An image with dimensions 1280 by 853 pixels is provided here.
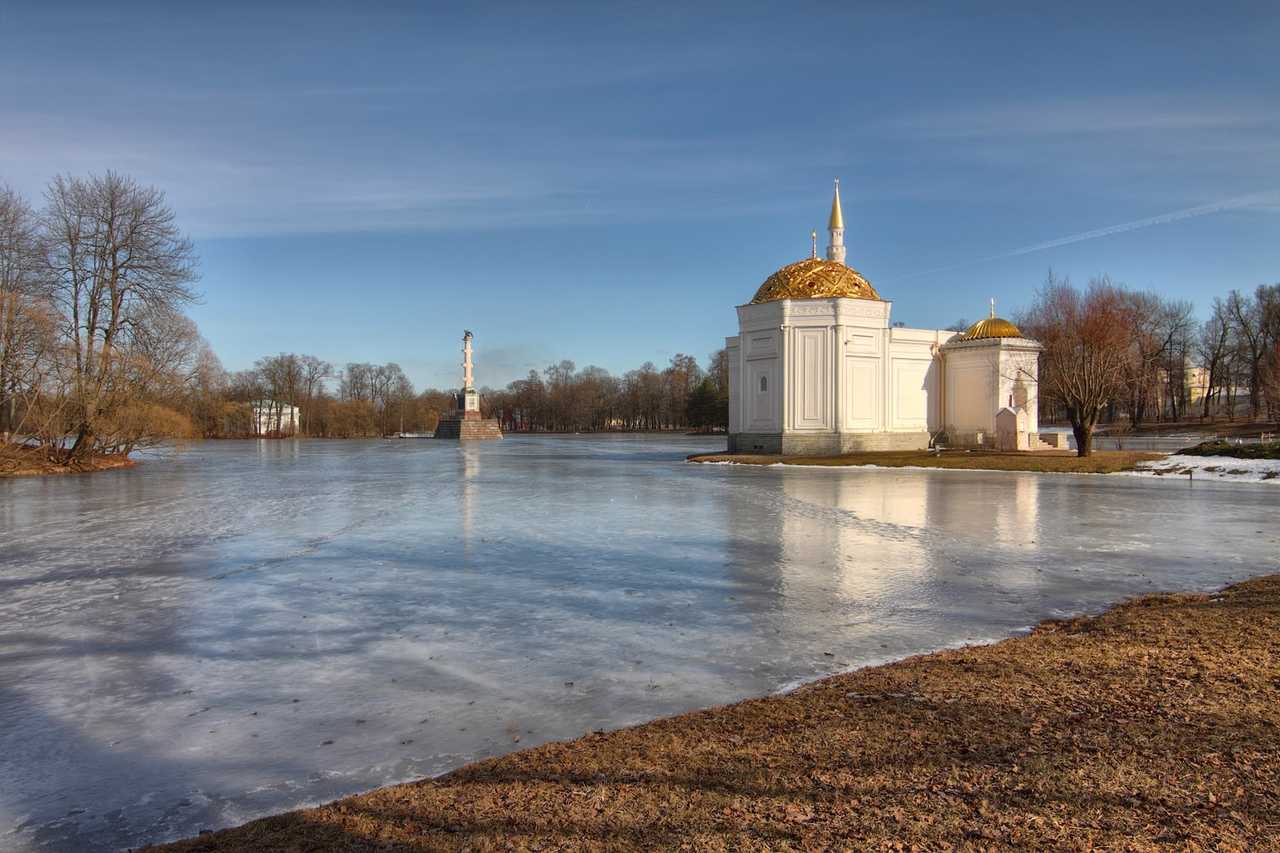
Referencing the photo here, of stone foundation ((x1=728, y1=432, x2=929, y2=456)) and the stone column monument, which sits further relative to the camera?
the stone column monument

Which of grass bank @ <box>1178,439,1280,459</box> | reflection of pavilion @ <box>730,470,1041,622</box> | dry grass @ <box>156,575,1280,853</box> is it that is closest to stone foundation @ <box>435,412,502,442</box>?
grass bank @ <box>1178,439,1280,459</box>

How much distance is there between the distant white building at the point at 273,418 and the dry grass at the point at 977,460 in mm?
79619

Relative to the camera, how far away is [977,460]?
32969mm

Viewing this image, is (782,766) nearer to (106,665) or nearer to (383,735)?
(383,735)

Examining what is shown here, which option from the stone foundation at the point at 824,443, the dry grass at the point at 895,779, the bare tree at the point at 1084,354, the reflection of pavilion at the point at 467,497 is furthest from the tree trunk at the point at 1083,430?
the dry grass at the point at 895,779

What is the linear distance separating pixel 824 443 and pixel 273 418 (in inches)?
3346

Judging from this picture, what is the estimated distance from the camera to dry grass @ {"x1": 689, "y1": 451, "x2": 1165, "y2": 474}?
2945 centimetres

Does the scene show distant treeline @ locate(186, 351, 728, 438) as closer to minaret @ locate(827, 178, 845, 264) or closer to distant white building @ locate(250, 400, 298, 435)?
distant white building @ locate(250, 400, 298, 435)

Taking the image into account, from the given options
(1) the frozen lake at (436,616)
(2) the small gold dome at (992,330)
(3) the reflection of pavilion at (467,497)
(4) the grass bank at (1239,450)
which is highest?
(2) the small gold dome at (992,330)

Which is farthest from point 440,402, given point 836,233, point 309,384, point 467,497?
point 467,497

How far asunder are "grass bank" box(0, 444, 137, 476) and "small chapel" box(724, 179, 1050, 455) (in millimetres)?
29590

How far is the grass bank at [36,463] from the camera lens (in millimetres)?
29866

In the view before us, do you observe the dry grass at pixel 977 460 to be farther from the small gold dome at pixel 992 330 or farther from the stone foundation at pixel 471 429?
the stone foundation at pixel 471 429

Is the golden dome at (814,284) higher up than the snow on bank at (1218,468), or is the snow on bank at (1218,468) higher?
the golden dome at (814,284)
